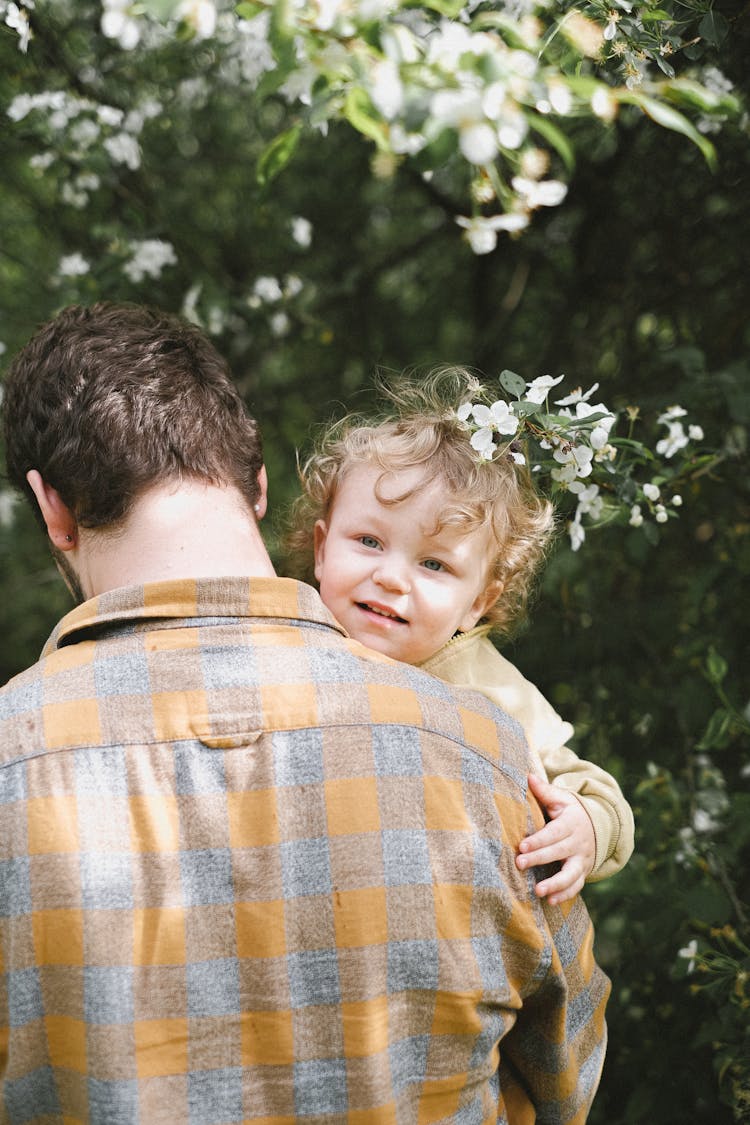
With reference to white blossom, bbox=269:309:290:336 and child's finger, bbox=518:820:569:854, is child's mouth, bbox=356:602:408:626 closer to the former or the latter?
child's finger, bbox=518:820:569:854

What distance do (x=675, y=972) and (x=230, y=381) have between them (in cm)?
150

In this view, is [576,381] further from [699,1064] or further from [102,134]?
[699,1064]

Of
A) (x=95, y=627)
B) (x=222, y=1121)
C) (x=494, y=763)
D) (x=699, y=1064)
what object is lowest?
(x=699, y=1064)

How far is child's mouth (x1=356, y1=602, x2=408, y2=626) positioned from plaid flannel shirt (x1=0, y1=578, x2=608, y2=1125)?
364mm

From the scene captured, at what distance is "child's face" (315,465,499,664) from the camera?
1.73 meters

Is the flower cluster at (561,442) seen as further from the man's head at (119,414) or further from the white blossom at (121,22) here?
the white blossom at (121,22)

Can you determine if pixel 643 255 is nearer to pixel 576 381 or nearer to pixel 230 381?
pixel 576 381

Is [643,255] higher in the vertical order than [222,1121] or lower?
lower

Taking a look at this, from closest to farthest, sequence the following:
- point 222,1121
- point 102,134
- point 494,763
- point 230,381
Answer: point 222,1121, point 494,763, point 230,381, point 102,134

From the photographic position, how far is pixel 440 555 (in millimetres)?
1760

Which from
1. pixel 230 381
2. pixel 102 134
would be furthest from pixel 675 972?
pixel 102 134

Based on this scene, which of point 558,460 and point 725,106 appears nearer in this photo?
point 725,106

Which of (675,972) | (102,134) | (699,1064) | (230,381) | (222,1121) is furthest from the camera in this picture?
(102,134)

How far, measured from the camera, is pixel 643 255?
3.48 meters
